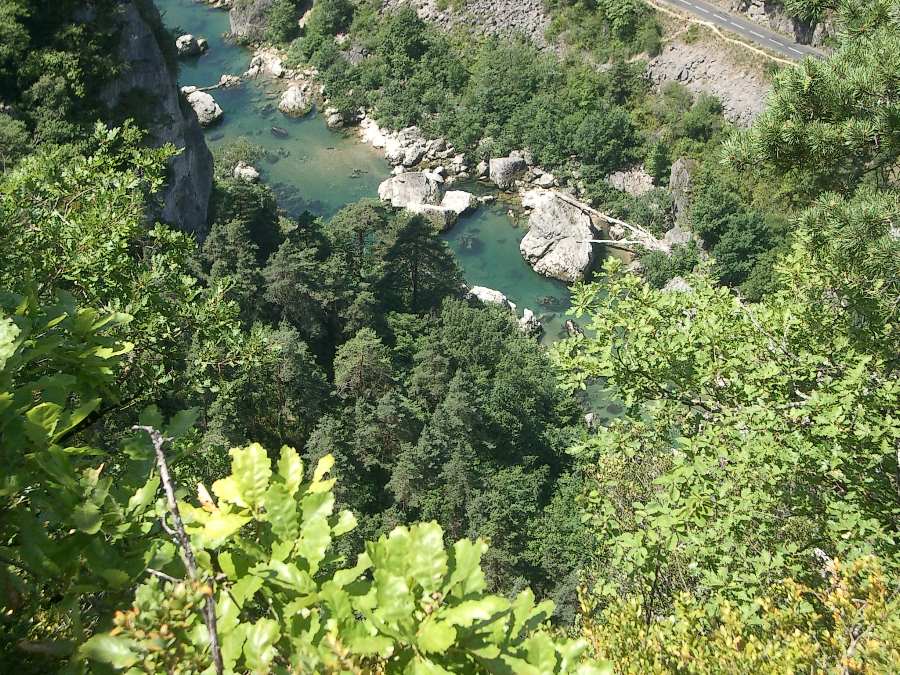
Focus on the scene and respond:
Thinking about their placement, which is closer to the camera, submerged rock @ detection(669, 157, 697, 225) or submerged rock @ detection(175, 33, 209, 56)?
submerged rock @ detection(669, 157, 697, 225)

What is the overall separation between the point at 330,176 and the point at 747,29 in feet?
87.0

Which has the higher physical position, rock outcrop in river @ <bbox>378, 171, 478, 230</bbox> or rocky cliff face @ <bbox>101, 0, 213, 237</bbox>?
rocky cliff face @ <bbox>101, 0, 213, 237</bbox>

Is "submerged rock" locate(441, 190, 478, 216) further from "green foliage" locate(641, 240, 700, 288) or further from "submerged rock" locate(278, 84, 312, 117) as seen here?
"submerged rock" locate(278, 84, 312, 117)

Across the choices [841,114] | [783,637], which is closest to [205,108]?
[841,114]

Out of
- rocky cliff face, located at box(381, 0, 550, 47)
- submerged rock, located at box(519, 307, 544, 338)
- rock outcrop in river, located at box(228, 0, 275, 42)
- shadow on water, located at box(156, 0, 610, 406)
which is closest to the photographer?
submerged rock, located at box(519, 307, 544, 338)

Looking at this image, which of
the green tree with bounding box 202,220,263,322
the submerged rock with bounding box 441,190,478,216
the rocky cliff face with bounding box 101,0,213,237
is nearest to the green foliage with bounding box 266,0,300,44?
the submerged rock with bounding box 441,190,478,216

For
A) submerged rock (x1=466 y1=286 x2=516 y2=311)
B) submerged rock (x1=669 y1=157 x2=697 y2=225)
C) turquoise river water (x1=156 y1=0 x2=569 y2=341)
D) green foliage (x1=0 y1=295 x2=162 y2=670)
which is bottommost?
turquoise river water (x1=156 y1=0 x2=569 y2=341)

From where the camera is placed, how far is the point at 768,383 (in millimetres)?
8453

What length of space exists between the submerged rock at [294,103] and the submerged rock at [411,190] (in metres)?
10.4

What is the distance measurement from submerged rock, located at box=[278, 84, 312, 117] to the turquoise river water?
21.7 inches

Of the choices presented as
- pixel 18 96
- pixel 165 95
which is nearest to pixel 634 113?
pixel 165 95

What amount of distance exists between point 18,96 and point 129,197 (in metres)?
21.5

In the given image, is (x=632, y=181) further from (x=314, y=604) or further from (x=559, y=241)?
(x=314, y=604)

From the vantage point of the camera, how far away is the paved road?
4231 cm
